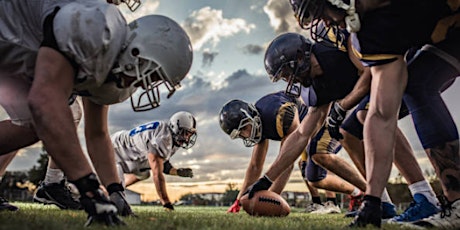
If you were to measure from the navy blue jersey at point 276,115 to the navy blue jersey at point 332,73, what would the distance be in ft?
4.42

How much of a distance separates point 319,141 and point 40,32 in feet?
12.5

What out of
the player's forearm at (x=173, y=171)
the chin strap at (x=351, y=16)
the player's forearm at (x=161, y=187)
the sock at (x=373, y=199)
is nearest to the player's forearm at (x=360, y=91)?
the chin strap at (x=351, y=16)

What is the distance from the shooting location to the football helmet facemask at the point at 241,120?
5.77 metres

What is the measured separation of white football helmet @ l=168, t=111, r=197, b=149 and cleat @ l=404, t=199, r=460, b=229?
5.01 metres

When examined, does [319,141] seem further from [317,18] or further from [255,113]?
[317,18]

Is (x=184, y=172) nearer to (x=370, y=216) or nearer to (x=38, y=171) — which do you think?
(x=370, y=216)

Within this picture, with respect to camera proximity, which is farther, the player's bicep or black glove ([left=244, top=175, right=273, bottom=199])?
the player's bicep

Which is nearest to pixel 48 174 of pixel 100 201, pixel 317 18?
pixel 100 201

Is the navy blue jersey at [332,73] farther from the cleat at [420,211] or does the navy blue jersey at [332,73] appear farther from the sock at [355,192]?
the sock at [355,192]

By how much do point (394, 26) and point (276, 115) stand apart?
3.12 m

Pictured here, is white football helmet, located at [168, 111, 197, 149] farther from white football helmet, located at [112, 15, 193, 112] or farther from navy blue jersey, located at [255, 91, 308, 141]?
white football helmet, located at [112, 15, 193, 112]

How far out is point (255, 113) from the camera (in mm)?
5848

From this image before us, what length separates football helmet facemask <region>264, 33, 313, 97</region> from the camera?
4.34 meters

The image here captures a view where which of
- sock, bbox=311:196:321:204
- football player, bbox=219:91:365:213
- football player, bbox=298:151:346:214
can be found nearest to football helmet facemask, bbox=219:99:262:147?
football player, bbox=219:91:365:213
